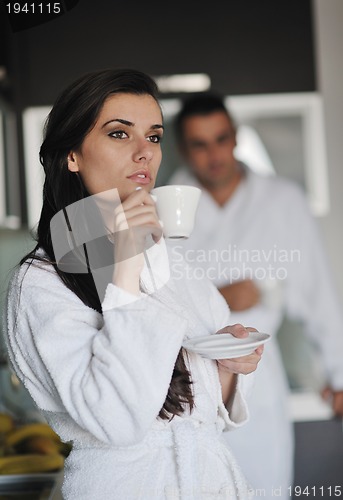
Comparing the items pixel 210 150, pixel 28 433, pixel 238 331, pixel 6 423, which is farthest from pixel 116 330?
pixel 210 150

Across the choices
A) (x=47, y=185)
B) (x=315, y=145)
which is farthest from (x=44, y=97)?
(x=47, y=185)

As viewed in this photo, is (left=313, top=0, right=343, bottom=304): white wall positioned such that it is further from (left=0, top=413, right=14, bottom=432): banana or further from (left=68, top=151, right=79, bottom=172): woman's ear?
(left=68, top=151, right=79, bottom=172): woman's ear

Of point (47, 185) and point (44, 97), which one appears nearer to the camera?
point (47, 185)

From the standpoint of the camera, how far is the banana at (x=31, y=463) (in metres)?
1.10

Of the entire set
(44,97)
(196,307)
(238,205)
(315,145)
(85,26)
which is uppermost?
(85,26)

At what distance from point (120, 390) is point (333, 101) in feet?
3.78

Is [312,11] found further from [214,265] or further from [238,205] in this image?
[214,265]

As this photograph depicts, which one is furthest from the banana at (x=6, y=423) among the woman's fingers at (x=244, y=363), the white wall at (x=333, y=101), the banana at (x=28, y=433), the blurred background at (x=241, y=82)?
the white wall at (x=333, y=101)

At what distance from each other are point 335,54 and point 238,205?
0.43 meters

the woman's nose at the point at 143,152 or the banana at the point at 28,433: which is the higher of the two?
the woman's nose at the point at 143,152

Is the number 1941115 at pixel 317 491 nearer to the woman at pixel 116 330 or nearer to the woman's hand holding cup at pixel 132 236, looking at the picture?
the woman at pixel 116 330

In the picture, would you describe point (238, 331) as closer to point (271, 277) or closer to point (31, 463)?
point (31, 463)

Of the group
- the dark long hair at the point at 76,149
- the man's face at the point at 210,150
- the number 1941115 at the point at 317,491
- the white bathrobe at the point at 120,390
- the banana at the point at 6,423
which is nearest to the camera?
the white bathrobe at the point at 120,390

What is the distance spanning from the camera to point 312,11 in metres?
1.63
